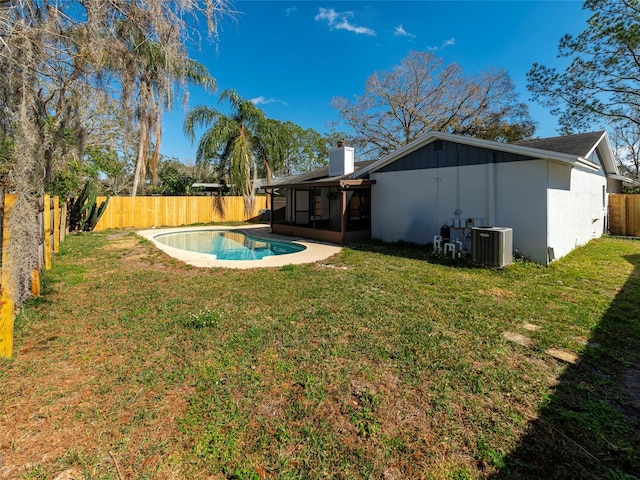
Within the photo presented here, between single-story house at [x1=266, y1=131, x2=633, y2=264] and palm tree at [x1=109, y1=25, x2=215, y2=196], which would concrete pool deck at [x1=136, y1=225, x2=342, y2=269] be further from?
palm tree at [x1=109, y1=25, x2=215, y2=196]

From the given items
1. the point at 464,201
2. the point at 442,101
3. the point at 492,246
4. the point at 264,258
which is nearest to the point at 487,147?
the point at 464,201

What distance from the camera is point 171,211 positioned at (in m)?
18.2

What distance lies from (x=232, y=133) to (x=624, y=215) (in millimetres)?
20366

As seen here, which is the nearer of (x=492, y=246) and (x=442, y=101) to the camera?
(x=492, y=246)

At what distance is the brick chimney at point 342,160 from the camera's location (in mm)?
13469

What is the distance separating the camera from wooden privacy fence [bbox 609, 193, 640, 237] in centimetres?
1313

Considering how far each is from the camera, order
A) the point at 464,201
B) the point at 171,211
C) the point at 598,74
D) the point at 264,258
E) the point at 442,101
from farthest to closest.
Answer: the point at 442,101 → the point at 171,211 → the point at 598,74 → the point at 464,201 → the point at 264,258

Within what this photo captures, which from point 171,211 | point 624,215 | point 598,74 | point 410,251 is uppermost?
point 598,74

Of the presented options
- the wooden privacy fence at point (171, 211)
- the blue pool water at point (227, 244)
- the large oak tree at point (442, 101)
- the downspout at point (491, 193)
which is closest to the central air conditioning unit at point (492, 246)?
the downspout at point (491, 193)

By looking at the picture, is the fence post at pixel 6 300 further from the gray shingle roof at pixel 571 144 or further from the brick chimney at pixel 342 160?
the brick chimney at pixel 342 160

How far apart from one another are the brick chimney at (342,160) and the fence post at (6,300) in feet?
36.7

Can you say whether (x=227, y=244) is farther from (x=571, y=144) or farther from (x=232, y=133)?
(x=571, y=144)

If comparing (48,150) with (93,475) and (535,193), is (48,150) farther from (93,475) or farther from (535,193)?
(535,193)

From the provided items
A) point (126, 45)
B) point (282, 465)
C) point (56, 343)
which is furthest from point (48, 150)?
point (282, 465)
